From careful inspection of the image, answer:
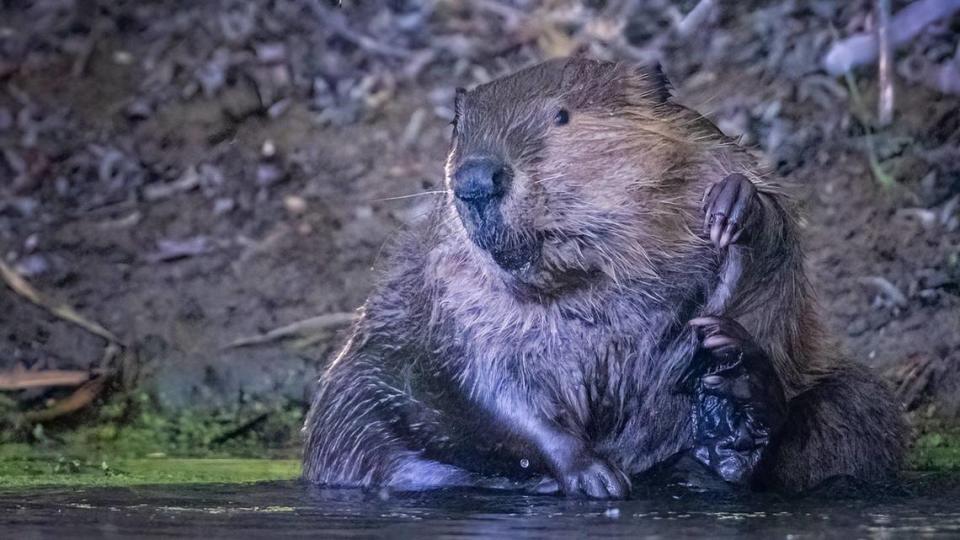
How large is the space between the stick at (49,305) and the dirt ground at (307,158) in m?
0.03

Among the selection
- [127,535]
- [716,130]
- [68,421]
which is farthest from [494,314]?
[68,421]

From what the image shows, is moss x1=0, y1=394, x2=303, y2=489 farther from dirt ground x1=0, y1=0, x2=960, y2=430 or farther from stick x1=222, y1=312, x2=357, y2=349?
stick x1=222, y1=312, x2=357, y2=349

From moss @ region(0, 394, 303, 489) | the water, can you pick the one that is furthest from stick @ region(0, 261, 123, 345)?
the water

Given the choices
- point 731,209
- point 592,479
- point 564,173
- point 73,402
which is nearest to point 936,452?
point 731,209

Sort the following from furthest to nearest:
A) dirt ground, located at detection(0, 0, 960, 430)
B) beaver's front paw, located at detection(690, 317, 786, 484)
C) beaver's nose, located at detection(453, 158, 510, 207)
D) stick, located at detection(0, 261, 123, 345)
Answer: stick, located at detection(0, 261, 123, 345), dirt ground, located at detection(0, 0, 960, 430), beaver's front paw, located at detection(690, 317, 786, 484), beaver's nose, located at detection(453, 158, 510, 207)

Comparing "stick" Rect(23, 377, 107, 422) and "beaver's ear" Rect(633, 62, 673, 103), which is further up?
"beaver's ear" Rect(633, 62, 673, 103)

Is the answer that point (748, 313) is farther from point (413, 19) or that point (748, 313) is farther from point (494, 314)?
point (413, 19)

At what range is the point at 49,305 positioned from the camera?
663 centimetres

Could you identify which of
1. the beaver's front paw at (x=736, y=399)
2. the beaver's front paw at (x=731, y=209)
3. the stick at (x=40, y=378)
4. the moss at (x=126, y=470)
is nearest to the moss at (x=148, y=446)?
the moss at (x=126, y=470)

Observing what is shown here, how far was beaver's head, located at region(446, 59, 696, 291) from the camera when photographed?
12.7 feet

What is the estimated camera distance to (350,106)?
7535mm

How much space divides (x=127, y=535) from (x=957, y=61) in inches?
194

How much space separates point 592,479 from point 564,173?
69 centimetres

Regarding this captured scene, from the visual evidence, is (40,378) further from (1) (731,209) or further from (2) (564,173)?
(1) (731,209)
